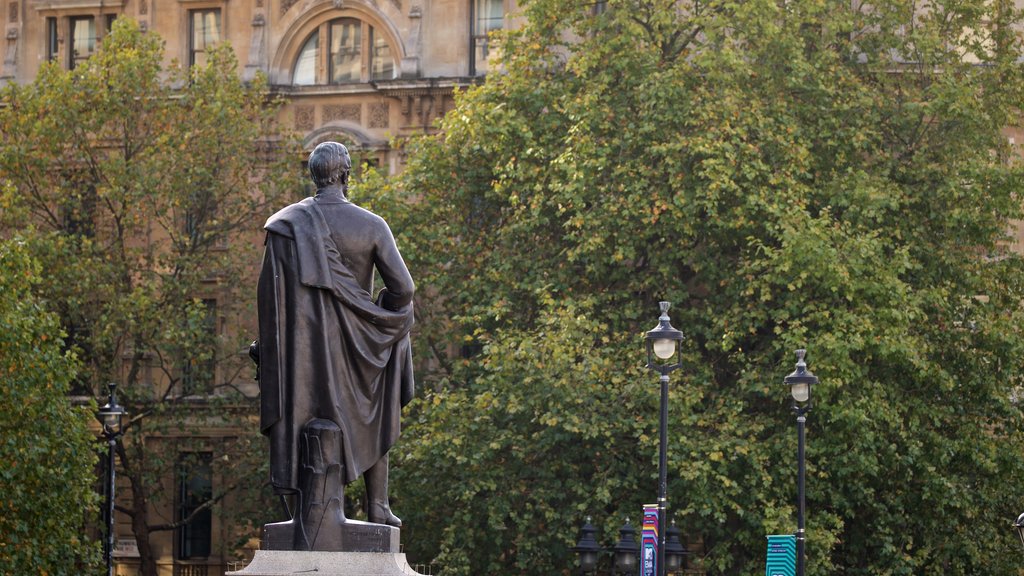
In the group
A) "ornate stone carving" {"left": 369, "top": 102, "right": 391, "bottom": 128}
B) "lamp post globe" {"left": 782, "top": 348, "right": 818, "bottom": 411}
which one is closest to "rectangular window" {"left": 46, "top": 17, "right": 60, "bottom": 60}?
"ornate stone carving" {"left": 369, "top": 102, "right": 391, "bottom": 128}

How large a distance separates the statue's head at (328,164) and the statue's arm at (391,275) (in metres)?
0.40

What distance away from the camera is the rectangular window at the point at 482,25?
147ft

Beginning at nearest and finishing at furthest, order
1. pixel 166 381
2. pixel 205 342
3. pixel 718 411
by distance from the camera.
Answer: pixel 718 411 → pixel 205 342 → pixel 166 381

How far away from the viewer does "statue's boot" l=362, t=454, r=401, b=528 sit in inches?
429

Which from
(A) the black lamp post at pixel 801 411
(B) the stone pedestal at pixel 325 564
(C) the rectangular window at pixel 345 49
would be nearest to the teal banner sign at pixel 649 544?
(A) the black lamp post at pixel 801 411

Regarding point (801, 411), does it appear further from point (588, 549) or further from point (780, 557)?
point (588, 549)

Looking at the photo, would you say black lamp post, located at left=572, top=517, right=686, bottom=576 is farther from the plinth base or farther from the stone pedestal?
the stone pedestal

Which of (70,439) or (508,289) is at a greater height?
(508,289)

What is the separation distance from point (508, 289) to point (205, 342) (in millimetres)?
8121

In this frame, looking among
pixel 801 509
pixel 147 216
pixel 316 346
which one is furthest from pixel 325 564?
pixel 147 216

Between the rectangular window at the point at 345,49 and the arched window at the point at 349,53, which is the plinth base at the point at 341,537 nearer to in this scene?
the arched window at the point at 349,53

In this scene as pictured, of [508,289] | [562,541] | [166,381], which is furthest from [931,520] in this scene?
[166,381]

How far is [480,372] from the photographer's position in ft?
113

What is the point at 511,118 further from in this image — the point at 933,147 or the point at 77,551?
the point at 77,551
